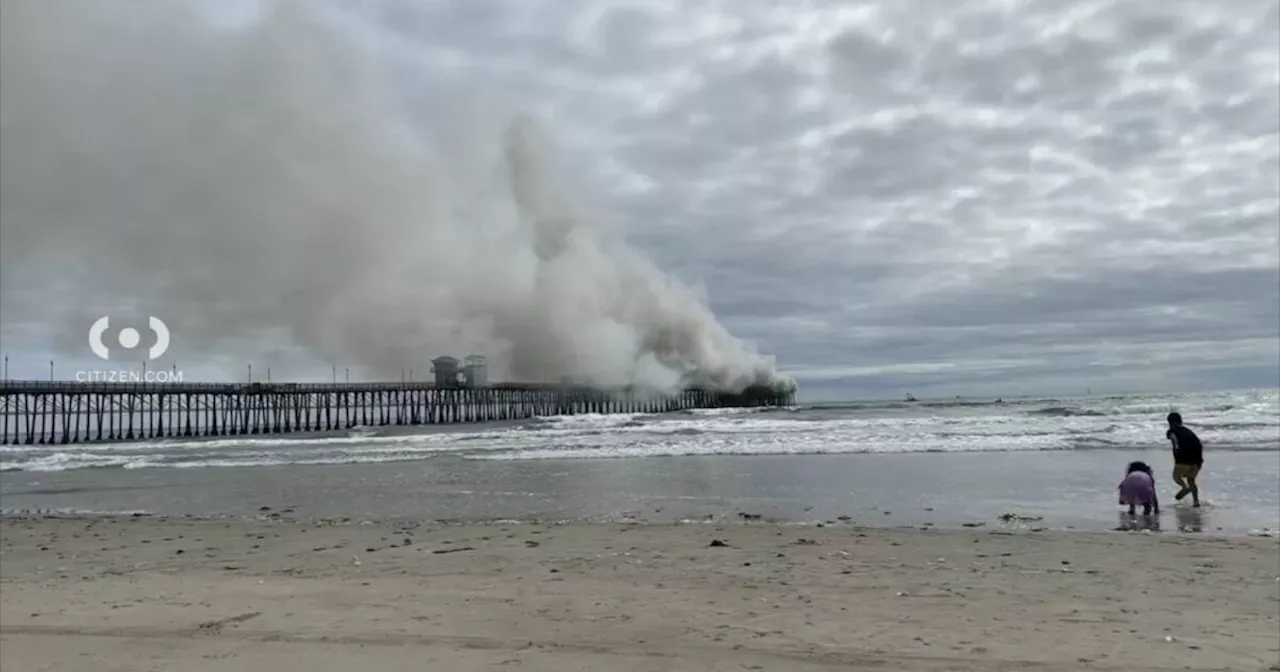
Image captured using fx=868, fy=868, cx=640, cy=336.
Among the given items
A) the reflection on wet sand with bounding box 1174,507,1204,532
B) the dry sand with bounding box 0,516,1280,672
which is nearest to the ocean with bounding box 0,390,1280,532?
the reflection on wet sand with bounding box 1174,507,1204,532

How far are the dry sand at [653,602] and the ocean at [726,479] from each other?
94.3 inches

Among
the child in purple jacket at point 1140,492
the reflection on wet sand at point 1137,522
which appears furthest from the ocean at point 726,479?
the child in purple jacket at point 1140,492

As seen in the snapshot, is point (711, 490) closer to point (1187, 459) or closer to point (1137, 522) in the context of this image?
point (1137, 522)

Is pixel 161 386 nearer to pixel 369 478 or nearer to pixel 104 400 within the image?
pixel 104 400

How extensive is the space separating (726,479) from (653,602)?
1084 centimetres

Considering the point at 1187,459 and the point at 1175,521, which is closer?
the point at 1175,521

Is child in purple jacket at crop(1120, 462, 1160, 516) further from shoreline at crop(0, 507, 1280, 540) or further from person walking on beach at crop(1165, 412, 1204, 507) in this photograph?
person walking on beach at crop(1165, 412, 1204, 507)

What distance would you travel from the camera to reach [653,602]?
6.21m

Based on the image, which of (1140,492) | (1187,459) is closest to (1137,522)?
(1140,492)

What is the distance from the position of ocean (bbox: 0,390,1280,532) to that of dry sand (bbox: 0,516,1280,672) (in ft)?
7.86

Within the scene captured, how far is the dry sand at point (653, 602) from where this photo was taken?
473cm

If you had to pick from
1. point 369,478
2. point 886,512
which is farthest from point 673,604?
point 369,478

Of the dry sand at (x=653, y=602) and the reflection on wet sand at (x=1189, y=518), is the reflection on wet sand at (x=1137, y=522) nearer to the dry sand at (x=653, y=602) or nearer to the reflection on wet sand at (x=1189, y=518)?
the reflection on wet sand at (x=1189, y=518)

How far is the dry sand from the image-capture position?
15.5 ft
